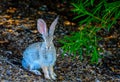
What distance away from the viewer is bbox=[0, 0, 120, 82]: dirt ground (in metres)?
4.80

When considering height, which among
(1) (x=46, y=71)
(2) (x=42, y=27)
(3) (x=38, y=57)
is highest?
(2) (x=42, y=27)

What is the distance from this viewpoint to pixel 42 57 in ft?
14.9

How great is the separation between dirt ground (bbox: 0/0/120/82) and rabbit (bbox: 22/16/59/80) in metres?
0.08

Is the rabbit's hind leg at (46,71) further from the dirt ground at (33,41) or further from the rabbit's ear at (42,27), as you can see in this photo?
the rabbit's ear at (42,27)

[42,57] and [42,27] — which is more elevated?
[42,27]

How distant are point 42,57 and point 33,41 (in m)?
1.07

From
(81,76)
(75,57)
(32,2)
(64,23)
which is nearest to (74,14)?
(64,23)

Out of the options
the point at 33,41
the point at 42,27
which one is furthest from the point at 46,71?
the point at 33,41

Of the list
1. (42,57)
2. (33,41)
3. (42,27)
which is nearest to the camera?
(42,27)

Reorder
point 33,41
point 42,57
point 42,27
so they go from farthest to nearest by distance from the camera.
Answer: point 33,41 < point 42,57 < point 42,27

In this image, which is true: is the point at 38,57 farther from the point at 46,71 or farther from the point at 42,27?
the point at 42,27

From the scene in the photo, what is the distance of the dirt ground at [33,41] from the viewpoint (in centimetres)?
480

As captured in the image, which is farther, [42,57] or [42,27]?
[42,57]

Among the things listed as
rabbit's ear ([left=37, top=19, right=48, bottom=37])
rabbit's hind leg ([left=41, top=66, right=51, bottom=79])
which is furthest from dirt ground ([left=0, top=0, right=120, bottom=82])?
rabbit's ear ([left=37, top=19, right=48, bottom=37])
